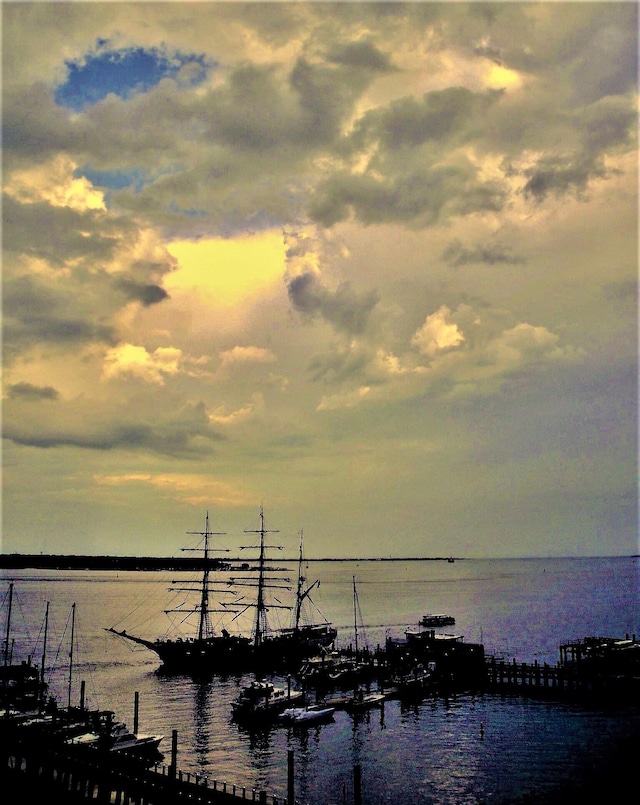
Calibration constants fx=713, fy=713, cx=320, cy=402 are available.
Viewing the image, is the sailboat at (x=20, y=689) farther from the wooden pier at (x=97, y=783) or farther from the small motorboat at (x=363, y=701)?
the small motorboat at (x=363, y=701)

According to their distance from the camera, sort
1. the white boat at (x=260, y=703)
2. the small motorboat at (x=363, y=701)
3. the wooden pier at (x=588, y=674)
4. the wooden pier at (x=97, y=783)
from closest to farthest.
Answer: the wooden pier at (x=97, y=783) → the white boat at (x=260, y=703) → the small motorboat at (x=363, y=701) → the wooden pier at (x=588, y=674)

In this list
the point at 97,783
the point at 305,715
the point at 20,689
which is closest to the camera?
the point at 97,783

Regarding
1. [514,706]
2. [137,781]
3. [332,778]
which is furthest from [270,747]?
[514,706]

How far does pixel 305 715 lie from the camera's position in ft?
234

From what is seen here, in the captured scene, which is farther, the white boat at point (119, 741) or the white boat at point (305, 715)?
the white boat at point (305, 715)

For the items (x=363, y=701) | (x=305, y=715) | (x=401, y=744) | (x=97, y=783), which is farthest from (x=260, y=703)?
(x=97, y=783)

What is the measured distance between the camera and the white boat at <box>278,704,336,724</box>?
71.1 metres

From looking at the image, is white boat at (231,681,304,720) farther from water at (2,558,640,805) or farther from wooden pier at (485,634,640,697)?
wooden pier at (485,634,640,697)

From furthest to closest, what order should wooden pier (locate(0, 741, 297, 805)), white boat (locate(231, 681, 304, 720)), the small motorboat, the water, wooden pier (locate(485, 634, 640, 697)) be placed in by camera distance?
1. wooden pier (locate(485, 634, 640, 697))
2. the small motorboat
3. white boat (locate(231, 681, 304, 720))
4. the water
5. wooden pier (locate(0, 741, 297, 805))

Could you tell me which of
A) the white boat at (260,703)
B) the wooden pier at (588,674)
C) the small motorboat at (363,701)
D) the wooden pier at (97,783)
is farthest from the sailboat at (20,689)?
the wooden pier at (588,674)

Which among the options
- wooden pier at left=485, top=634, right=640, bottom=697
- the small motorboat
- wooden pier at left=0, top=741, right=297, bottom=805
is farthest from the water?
wooden pier at left=0, top=741, right=297, bottom=805

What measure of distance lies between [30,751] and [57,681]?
52419 mm

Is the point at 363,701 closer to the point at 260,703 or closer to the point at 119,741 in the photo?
the point at 260,703

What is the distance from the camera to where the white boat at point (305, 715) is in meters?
71.1
